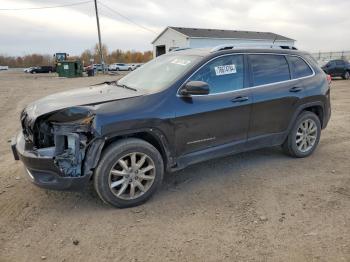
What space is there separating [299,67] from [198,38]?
106 feet

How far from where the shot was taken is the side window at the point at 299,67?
5.19m

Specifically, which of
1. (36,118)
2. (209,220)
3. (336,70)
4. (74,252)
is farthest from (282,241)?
(336,70)

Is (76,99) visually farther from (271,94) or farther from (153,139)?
(271,94)

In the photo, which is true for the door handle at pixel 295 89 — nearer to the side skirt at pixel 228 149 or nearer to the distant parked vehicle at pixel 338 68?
the side skirt at pixel 228 149

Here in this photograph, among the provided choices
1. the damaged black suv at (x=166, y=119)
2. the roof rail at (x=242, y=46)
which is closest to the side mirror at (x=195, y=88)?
the damaged black suv at (x=166, y=119)

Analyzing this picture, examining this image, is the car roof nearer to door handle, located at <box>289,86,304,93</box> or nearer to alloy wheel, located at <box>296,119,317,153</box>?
door handle, located at <box>289,86,304,93</box>

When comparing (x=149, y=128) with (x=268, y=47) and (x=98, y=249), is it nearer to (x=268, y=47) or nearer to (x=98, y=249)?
(x=98, y=249)

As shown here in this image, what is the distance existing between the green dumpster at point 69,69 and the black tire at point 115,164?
36743mm

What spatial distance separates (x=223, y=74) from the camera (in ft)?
14.5

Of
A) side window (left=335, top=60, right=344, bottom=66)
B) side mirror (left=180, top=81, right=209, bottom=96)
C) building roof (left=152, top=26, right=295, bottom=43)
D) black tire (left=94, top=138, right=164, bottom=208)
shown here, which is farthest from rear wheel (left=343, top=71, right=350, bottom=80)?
black tire (left=94, top=138, right=164, bottom=208)

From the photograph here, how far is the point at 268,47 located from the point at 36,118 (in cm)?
338

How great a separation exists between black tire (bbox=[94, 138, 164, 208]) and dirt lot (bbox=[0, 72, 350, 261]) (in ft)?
0.39

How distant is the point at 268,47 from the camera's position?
501 centimetres

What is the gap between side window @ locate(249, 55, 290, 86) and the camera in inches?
186
